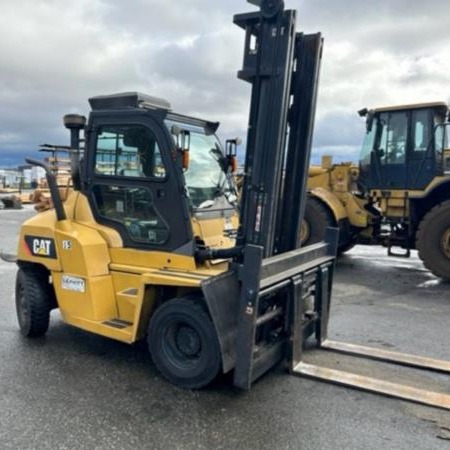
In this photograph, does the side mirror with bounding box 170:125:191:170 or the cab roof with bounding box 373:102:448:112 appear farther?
the cab roof with bounding box 373:102:448:112

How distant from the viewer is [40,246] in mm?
4555

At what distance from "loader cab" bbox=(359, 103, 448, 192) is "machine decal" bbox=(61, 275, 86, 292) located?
6306mm

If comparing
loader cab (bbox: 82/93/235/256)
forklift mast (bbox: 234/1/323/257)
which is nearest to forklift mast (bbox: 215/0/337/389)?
forklift mast (bbox: 234/1/323/257)

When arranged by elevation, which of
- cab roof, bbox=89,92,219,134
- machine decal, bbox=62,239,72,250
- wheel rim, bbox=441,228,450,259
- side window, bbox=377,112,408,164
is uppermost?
side window, bbox=377,112,408,164

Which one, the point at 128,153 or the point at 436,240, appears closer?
the point at 128,153

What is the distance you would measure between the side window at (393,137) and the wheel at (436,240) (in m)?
1.22

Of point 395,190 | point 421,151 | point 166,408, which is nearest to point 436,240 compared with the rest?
point 395,190

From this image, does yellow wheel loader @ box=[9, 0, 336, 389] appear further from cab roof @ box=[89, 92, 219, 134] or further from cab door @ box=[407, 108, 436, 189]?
cab door @ box=[407, 108, 436, 189]

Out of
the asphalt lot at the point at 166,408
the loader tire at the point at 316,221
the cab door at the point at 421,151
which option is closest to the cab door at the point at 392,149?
the cab door at the point at 421,151

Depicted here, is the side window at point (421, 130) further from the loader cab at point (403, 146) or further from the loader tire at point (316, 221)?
the loader tire at point (316, 221)

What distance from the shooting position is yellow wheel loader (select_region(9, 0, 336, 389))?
3520mm

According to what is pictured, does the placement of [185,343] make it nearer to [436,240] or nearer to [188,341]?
[188,341]

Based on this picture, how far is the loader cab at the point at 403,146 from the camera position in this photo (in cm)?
812

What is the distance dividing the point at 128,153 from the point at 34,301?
5.97ft
